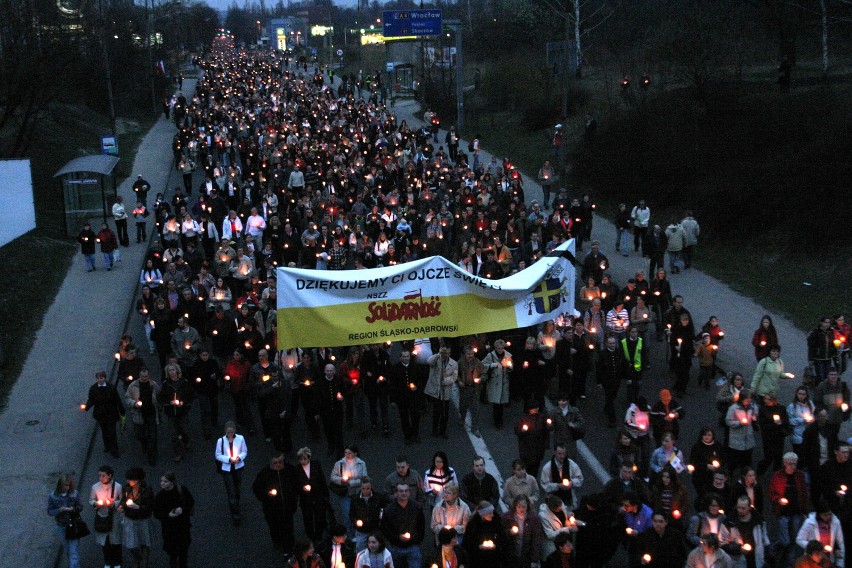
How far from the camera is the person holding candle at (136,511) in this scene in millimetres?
9609

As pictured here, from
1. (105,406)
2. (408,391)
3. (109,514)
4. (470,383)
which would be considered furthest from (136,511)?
(470,383)

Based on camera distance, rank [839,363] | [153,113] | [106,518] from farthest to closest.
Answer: [153,113], [839,363], [106,518]

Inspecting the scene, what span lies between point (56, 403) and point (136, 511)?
616 centimetres

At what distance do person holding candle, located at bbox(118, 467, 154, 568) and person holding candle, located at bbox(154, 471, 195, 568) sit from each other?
4.8 inches

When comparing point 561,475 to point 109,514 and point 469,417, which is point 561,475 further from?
point 109,514

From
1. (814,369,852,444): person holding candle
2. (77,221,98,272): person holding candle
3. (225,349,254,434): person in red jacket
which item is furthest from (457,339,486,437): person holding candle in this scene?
(77,221,98,272): person holding candle

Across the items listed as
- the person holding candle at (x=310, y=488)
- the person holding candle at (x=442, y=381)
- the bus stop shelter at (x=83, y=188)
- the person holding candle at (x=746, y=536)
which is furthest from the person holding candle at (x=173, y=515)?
the bus stop shelter at (x=83, y=188)

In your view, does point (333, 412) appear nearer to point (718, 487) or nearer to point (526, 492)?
point (526, 492)

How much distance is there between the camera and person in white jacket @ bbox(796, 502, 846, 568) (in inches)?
342

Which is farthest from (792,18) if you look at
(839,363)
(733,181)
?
(839,363)

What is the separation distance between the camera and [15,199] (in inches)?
691

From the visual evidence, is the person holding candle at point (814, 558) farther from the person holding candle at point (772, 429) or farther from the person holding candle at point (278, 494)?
the person holding candle at point (278, 494)

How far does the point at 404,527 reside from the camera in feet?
30.0

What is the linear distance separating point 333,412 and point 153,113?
49.9 meters
